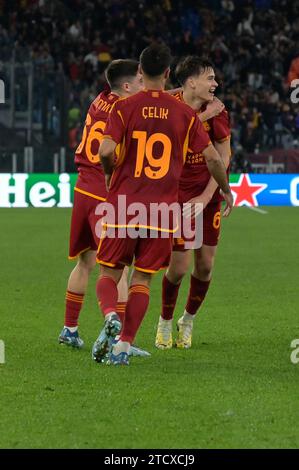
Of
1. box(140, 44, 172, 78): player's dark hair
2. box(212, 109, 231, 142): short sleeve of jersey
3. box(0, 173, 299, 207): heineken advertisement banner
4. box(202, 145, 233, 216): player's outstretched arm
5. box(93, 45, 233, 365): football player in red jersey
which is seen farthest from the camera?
box(0, 173, 299, 207): heineken advertisement banner

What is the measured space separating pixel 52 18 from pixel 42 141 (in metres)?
7.38

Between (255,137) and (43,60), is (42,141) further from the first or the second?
(255,137)

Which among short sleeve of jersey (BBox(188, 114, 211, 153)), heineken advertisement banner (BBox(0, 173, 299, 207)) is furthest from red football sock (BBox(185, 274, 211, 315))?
heineken advertisement banner (BBox(0, 173, 299, 207))

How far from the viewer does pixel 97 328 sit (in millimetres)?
9695

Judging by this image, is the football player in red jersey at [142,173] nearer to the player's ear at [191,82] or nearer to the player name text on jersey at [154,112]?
the player name text on jersey at [154,112]

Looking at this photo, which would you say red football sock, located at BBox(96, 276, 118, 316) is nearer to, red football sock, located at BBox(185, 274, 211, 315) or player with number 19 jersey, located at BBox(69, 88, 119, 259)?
player with number 19 jersey, located at BBox(69, 88, 119, 259)

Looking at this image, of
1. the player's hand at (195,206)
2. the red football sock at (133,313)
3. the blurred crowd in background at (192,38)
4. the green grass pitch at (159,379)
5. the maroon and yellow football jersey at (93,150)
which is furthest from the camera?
the blurred crowd in background at (192,38)

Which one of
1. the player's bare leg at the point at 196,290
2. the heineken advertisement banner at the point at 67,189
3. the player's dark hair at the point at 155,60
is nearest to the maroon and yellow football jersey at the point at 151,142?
the player's dark hair at the point at 155,60

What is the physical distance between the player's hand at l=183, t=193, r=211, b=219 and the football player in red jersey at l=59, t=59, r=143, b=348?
0.57m

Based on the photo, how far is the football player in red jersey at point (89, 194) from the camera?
820cm

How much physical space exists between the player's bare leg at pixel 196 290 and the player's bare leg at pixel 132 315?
3.50 ft

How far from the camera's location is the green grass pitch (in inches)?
230

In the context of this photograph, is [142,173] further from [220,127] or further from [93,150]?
[220,127]

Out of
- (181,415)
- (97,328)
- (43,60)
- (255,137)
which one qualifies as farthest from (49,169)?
(181,415)
